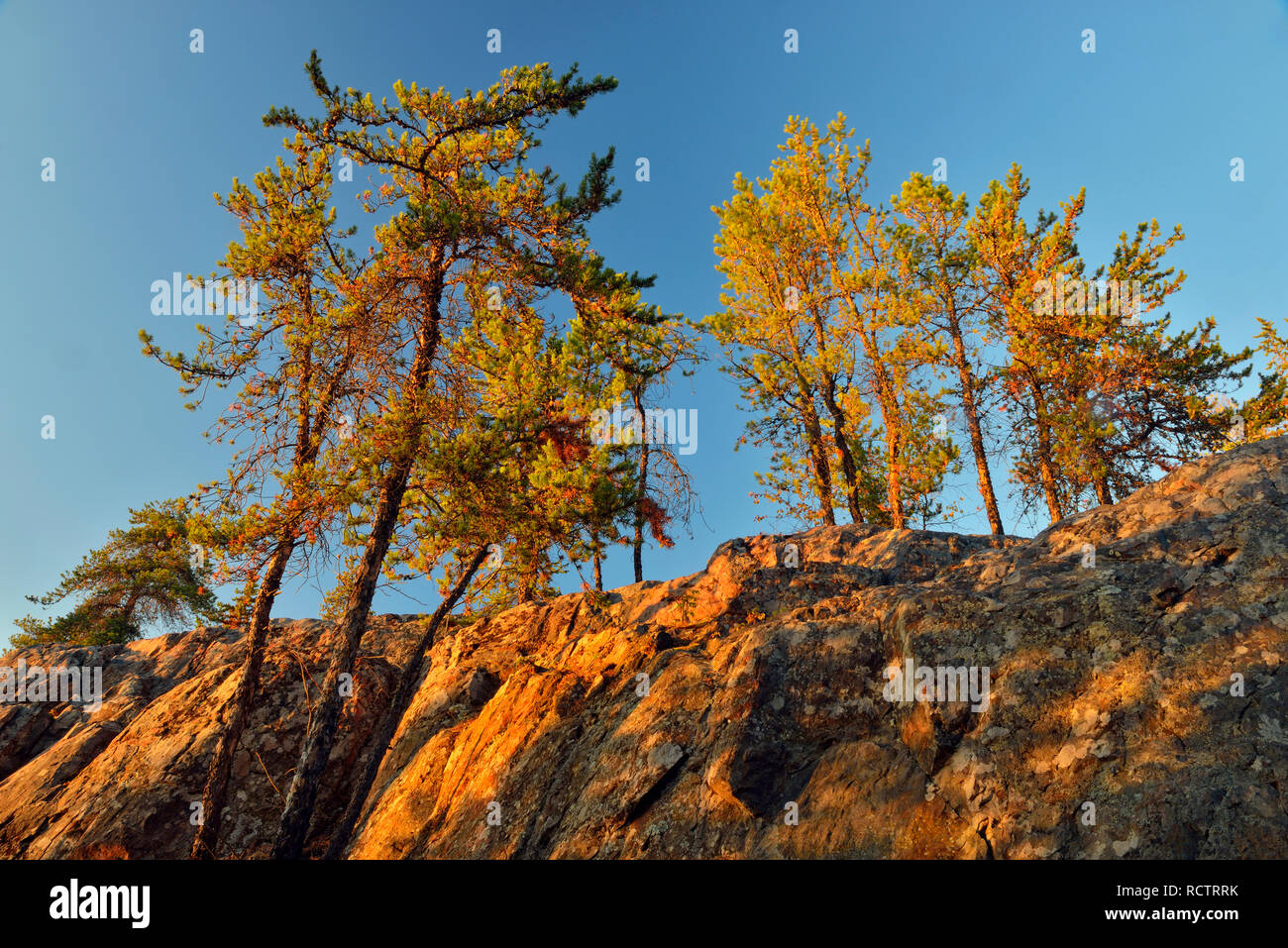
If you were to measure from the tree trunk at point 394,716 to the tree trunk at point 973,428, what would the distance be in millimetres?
15754

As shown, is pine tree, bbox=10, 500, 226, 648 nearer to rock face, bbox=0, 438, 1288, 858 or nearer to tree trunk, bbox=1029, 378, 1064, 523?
rock face, bbox=0, 438, 1288, 858

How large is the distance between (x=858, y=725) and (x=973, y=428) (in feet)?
55.9

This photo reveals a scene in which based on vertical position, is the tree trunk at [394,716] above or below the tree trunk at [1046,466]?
below

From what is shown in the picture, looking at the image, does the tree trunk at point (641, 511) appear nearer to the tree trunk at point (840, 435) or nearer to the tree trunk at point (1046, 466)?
the tree trunk at point (840, 435)

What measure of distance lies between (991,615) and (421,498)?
33.0 ft

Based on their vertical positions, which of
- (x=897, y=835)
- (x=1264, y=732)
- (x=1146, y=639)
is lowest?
(x=897, y=835)

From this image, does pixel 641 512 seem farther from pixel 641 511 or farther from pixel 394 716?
pixel 394 716

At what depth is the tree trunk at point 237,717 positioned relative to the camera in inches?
480

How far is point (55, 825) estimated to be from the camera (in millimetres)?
13266

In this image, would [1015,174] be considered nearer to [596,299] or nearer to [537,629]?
[596,299]

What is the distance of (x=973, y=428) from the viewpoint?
21.7 meters

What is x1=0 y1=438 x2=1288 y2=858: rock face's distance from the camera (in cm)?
582

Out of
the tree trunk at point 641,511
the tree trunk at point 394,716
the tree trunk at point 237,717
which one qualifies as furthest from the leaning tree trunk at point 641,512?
the tree trunk at point 237,717
